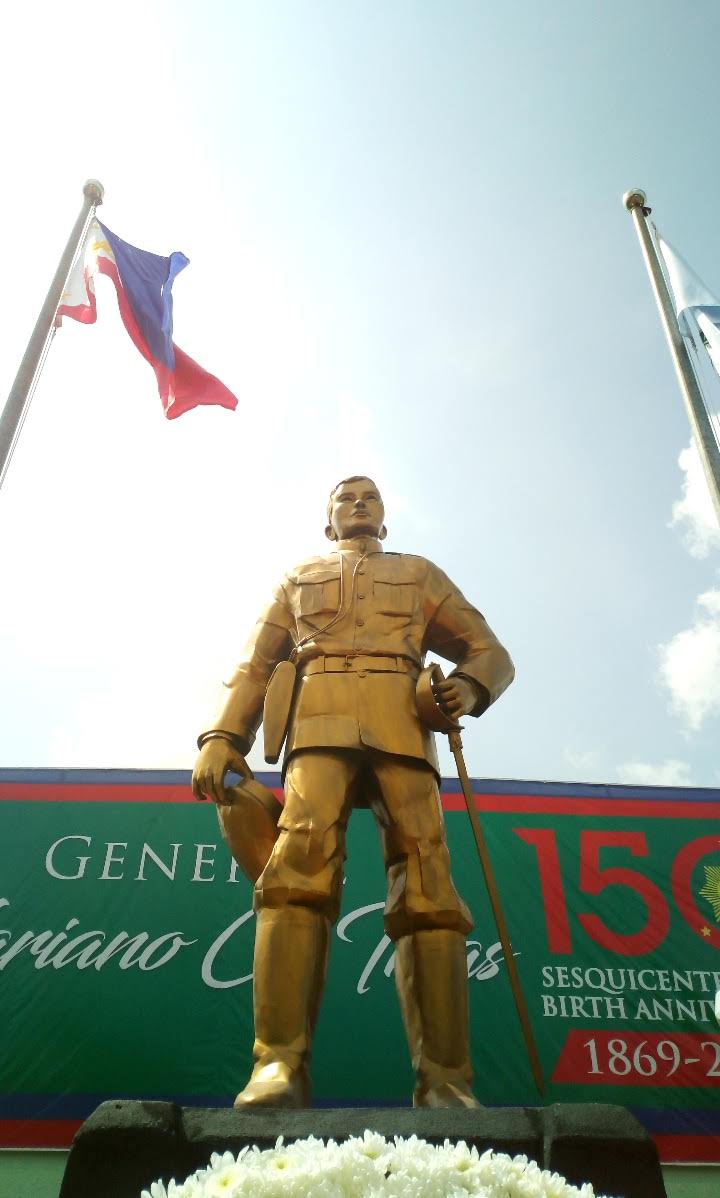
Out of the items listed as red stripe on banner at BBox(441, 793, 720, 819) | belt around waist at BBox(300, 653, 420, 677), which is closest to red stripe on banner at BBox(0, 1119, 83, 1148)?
red stripe on banner at BBox(441, 793, 720, 819)

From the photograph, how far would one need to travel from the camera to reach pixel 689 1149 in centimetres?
566

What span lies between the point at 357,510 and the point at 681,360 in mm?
3319

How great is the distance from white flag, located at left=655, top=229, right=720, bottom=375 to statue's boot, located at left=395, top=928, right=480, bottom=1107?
15.4 feet

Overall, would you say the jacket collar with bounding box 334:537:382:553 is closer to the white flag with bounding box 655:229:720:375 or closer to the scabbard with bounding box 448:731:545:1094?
the scabbard with bounding box 448:731:545:1094

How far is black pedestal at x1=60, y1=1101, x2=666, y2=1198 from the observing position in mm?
2023

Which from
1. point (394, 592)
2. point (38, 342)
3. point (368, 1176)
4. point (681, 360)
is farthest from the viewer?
point (681, 360)

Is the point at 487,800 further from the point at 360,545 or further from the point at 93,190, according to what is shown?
the point at 93,190

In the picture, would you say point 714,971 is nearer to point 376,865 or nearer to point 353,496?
point 376,865

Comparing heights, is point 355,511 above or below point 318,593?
above

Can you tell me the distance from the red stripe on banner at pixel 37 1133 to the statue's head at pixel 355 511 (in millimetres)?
4216

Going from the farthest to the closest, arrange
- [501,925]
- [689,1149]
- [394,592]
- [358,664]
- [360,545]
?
[689,1149]
[360,545]
[394,592]
[358,664]
[501,925]

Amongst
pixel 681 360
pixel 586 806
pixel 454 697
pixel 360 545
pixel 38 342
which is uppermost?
pixel 681 360

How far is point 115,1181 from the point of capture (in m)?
2.03

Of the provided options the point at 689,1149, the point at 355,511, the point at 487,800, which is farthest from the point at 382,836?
the point at 487,800
